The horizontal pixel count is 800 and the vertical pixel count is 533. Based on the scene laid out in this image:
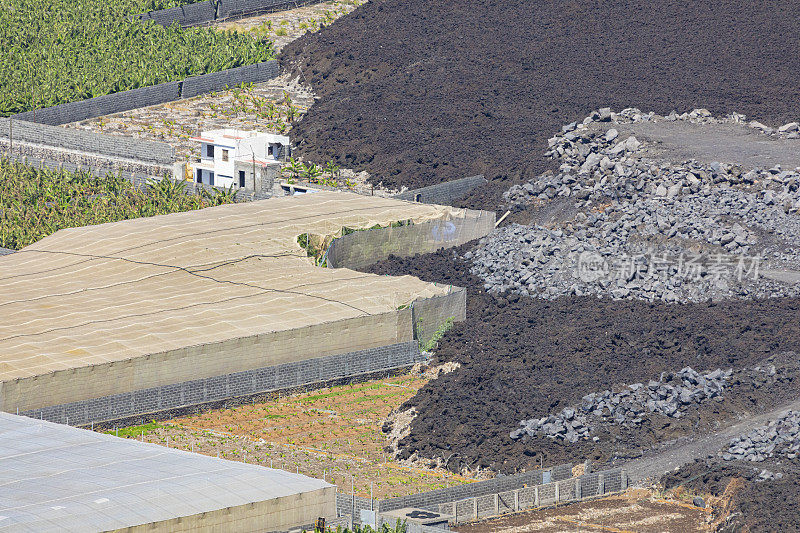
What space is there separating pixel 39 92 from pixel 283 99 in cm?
1462

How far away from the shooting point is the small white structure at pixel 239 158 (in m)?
76.4

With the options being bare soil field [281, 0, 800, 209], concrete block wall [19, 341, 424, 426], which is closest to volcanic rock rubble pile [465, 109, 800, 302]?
bare soil field [281, 0, 800, 209]

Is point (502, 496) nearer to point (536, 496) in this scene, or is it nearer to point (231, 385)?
point (536, 496)

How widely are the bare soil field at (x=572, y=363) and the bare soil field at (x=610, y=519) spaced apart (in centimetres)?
311

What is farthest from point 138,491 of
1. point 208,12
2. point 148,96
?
point 208,12

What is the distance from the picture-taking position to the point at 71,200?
7062 centimetres

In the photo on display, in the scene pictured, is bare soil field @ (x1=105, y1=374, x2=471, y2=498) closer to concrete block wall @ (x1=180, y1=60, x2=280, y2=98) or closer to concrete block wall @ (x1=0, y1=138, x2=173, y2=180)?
concrete block wall @ (x1=0, y1=138, x2=173, y2=180)

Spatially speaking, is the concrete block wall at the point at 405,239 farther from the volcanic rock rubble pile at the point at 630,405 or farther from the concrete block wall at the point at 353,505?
the concrete block wall at the point at 353,505

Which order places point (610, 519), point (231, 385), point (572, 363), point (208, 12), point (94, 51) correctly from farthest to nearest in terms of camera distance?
point (208, 12)
point (94, 51)
point (572, 363)
point (231, 385)
point (610, 519)

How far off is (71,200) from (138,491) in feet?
133

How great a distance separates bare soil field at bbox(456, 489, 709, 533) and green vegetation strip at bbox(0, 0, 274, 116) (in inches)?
2117

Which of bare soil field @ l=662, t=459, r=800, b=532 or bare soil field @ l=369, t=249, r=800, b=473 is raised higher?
bare soil field @ l=369, t=249, r=800, b=473

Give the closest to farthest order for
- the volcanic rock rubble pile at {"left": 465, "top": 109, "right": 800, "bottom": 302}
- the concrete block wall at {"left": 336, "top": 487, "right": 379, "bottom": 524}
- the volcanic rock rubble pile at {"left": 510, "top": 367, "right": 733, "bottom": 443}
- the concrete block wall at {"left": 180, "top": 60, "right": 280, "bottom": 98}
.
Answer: the concrete block wall at {"left": 336, "top": 487, "right": 379, "bottom": 524}
the volcanic rock rubble pile at {"left": 510, "top": 367, "right": 733, "bottom": 443}
the volcanic rock rubble pile at {"left": 465, "top": 109, "right": 800, "bottom": 302}
the concrete block wall at {"left": 180, "top": 60, "right": 280, "bottom": 98}

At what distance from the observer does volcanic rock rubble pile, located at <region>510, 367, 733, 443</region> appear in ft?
150
